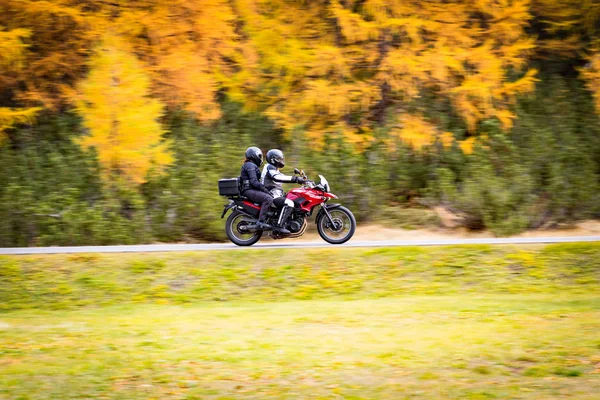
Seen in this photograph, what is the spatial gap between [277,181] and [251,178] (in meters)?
0.53

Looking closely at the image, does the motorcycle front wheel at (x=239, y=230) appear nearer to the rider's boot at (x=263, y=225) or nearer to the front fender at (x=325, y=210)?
the rider's boot at (x=263, y=225)

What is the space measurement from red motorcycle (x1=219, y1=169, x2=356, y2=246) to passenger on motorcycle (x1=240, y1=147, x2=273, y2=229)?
0.47 feet

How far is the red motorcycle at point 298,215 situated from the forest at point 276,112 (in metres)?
4.24

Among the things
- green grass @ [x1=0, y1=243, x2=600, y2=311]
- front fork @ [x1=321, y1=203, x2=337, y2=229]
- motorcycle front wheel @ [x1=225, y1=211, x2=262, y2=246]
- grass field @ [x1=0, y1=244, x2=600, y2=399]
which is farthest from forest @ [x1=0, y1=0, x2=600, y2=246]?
grass field @ [x1=0, y1=244, x2=600, y2=399]

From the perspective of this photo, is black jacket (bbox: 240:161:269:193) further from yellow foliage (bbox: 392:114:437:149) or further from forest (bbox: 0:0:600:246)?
yellow foliage (bbox: 392:114:437:149)

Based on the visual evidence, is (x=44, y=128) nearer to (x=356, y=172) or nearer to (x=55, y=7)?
(x=55, y=7)

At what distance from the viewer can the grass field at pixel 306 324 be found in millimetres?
8664

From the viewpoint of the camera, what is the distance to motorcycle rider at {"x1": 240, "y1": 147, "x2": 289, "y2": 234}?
1636 centimetres

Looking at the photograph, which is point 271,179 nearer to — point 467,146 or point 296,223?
point 296,223

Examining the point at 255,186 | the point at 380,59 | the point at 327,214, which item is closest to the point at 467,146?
the point at 380,59

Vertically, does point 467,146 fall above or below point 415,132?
below

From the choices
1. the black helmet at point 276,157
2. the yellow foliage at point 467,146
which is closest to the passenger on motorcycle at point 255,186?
the black helmet at point 276,157

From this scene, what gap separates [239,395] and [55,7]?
16179mm

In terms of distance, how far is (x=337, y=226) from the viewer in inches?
658
